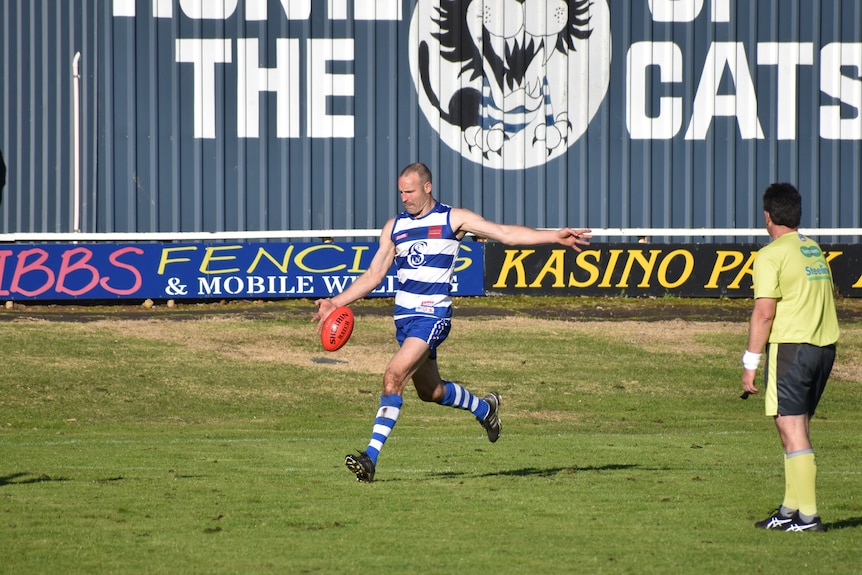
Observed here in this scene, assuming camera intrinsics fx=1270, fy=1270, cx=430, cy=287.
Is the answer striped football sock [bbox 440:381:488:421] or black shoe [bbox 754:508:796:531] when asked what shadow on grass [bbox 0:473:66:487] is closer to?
striped football sock [bbox 440:381:488:421]

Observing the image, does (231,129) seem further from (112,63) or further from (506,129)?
(506,129)

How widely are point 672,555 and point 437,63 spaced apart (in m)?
21.1

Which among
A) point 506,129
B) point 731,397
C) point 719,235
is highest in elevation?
point 506,129

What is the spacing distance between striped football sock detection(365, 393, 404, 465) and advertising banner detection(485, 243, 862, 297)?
16.1 metres

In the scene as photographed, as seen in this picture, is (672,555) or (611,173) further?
(611,173)

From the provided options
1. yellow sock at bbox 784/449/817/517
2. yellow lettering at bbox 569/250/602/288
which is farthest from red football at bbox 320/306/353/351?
yellow lettering at bbox 569/250/602/288

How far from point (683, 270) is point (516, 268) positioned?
3.40 metres

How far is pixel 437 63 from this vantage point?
27000 millimetres

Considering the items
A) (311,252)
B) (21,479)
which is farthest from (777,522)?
(311,252)

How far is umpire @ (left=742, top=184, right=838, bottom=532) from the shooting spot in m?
7.40

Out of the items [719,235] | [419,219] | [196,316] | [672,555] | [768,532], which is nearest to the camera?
[672,555]

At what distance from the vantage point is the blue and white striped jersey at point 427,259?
955 cm

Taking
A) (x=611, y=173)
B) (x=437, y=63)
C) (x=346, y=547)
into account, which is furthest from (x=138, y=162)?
(x=346, y=547)

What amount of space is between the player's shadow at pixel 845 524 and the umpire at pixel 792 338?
0.77 feet
